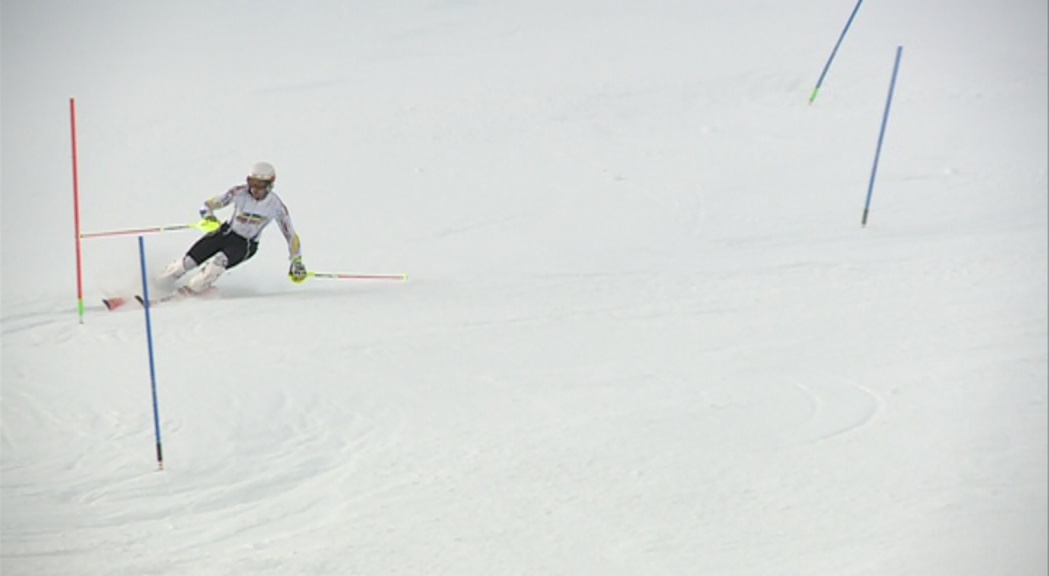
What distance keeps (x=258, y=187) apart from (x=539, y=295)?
203 cm

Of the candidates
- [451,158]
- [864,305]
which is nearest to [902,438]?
[864,305]

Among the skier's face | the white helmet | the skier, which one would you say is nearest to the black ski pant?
the skier

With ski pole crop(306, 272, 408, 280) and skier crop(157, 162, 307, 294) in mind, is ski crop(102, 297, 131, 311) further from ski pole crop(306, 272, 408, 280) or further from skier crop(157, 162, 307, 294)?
ski pole crop(306, 272, 408, 280)

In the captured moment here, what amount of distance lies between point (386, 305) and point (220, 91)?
597 cm

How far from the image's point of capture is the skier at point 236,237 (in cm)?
905

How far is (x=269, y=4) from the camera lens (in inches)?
588

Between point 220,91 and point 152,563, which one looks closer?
point 152,563

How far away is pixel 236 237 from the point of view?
916cm

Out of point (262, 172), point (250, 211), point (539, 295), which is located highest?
point (262, 172)

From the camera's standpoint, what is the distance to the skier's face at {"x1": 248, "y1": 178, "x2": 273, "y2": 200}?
8.87m

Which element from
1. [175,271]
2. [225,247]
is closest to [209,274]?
[225,247]

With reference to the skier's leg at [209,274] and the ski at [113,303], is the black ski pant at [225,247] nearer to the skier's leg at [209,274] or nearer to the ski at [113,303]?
the skier's leg at [209,274]

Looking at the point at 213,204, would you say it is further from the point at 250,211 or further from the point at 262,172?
the point at 262,172

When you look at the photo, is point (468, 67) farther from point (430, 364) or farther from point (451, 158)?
point (430, 364)
